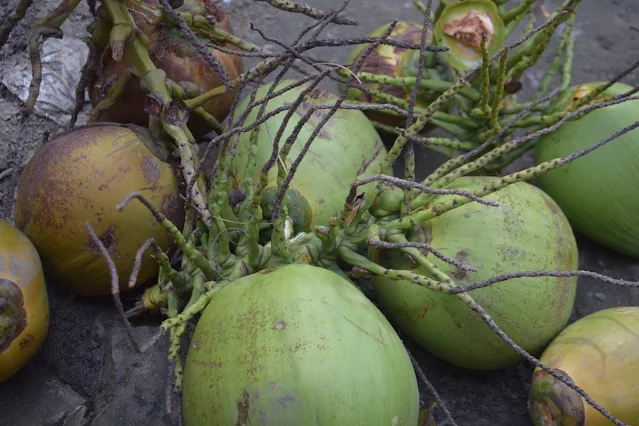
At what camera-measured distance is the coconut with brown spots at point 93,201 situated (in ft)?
4.80

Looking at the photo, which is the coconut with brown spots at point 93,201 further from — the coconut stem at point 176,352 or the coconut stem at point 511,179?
the coconut stem at point 511,179

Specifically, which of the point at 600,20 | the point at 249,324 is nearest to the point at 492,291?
the point at 249,324

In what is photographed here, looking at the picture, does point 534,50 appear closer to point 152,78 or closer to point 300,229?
point 300,229

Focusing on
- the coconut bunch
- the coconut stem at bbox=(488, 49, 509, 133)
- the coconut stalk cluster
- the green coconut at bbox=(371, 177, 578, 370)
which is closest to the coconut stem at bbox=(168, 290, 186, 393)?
the coconut stalk cluster

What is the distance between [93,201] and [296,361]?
2.03ft

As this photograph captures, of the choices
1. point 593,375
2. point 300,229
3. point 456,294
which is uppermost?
point 456,294

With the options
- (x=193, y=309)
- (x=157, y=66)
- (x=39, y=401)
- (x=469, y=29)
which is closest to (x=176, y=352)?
(x=193, y=309)

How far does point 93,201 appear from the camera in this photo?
1.46 m

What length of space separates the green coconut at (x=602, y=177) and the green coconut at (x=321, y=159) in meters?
0.49

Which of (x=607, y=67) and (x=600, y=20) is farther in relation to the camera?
(x=600, y=20)

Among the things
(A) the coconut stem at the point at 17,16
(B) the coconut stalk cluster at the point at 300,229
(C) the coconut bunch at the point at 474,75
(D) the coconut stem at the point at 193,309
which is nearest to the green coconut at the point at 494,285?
(B) the coconut stalk cluster at the point at 300,229

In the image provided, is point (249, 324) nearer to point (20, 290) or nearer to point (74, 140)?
point (20, 290)

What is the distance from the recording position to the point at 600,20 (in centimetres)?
269

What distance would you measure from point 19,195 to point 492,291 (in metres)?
1.07
